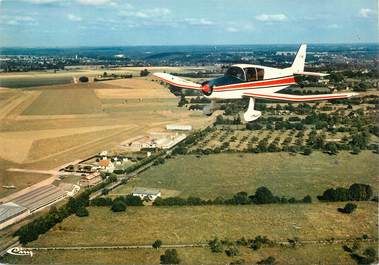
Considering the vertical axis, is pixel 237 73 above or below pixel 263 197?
above

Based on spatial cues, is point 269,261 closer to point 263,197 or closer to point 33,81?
point 263,197

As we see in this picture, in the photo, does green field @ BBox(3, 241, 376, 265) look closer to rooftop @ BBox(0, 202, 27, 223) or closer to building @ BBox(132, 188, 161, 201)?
rooftop @ BBox(0, 202, 27, 223)

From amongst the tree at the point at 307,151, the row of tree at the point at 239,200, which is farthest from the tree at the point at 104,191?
the tree at the point at 307,151

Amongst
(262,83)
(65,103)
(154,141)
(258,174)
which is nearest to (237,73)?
(262,83)

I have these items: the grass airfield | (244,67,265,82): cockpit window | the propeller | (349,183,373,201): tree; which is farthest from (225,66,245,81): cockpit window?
the grass airfield

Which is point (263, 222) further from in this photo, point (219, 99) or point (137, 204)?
point (219, 99)

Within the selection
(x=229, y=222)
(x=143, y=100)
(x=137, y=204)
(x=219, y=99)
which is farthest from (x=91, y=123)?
(x=219, y=99)

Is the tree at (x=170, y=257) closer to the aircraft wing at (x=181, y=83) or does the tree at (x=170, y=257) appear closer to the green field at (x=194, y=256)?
the green field at (x=194, y=256)
